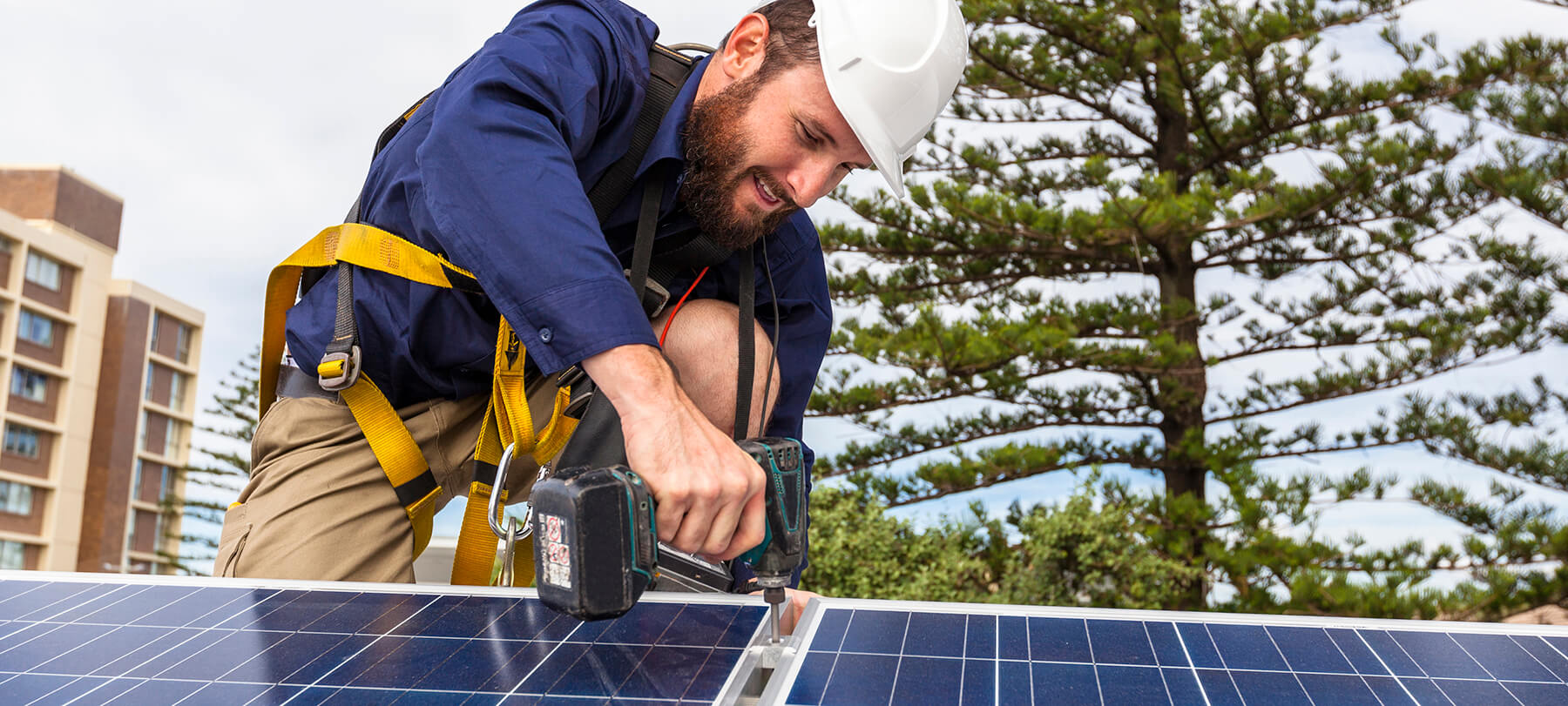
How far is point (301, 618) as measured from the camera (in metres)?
1.42

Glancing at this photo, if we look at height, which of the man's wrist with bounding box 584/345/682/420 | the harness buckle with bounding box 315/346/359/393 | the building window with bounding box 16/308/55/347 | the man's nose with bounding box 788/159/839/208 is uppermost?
the building window with bounding box 16/308/55/347

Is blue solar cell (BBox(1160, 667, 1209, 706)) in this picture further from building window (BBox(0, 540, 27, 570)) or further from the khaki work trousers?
building window (BBox(0, 540, 27, 570))

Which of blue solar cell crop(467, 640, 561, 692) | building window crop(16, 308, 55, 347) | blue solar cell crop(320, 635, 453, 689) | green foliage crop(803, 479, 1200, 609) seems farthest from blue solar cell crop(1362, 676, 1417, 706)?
building window crop(16, 308, 55, 347)

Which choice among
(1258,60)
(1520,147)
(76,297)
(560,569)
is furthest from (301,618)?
(76,297)

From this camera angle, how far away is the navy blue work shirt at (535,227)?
54.9 inches

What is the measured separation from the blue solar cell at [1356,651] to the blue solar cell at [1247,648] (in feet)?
0.25

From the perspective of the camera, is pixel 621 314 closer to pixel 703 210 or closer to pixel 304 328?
pixel 703 210

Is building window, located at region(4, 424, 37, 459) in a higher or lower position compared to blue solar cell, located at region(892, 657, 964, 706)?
higher

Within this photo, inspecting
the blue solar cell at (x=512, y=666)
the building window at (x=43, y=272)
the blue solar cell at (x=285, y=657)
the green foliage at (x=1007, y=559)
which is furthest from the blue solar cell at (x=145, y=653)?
the building window at (x=43, y=272)

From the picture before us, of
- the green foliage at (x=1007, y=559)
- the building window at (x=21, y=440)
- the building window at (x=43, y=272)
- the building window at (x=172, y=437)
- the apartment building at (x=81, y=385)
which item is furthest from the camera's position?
the building window at (x=172, y=437)

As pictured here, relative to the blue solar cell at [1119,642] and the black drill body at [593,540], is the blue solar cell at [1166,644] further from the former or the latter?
the black drill body at [593,540]

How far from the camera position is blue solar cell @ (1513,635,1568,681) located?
46.8 inches

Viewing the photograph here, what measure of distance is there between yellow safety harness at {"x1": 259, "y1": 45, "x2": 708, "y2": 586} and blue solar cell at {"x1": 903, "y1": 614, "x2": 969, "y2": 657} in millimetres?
810

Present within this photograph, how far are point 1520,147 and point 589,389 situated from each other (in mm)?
6459
